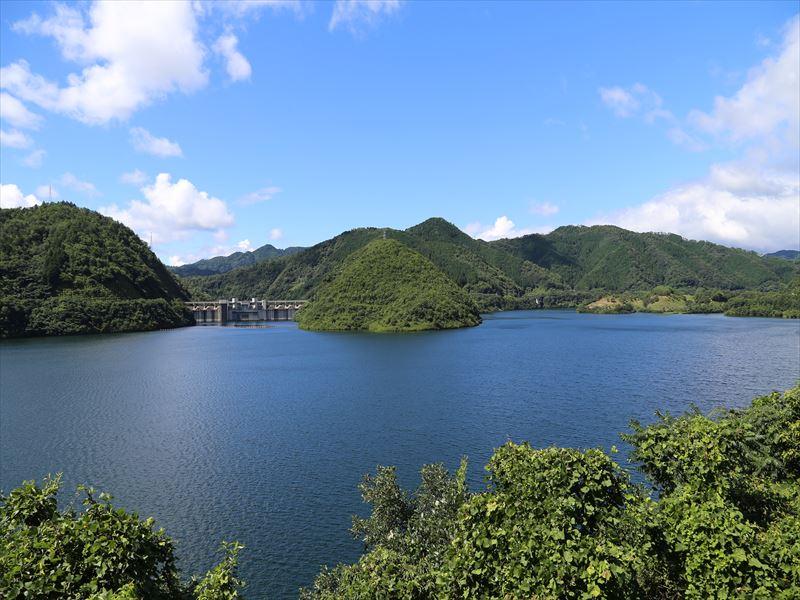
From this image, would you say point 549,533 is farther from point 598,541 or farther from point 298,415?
point 298,415

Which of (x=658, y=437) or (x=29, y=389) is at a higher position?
(x=658, y=437)

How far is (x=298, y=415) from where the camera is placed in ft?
234

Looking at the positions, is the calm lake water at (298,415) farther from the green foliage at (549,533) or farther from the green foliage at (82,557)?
the green foliage at (549,533)

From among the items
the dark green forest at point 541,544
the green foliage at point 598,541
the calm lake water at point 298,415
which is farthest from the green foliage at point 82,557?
the calm lake water at point 298,415

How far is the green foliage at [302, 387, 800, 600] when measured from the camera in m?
17.0

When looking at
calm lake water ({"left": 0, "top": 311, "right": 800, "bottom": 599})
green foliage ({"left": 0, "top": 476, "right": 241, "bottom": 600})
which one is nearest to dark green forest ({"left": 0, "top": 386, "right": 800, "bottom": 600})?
green foliage ({"left": 0, "top": 476, "right": 241, "bottom": 600})

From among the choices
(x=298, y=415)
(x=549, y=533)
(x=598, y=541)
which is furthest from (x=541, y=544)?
(x=298, y=415)

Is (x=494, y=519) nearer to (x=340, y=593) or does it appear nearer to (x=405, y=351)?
(x=340, y=593)

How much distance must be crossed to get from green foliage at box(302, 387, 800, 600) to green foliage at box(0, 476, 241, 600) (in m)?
7.22

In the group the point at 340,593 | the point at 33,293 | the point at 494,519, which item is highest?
the point at 33,293

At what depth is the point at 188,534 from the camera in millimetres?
37750

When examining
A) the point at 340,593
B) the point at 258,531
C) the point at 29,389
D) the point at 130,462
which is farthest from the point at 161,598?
the point at 29,389

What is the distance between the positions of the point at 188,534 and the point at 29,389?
7011cm

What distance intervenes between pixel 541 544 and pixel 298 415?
5799 centimetres
